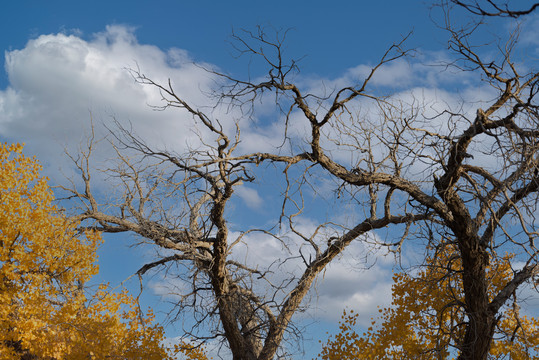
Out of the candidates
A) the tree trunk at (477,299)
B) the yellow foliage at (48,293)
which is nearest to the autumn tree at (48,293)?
the yellow foliage at (48,293)

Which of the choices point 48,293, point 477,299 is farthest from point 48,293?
point 477,299

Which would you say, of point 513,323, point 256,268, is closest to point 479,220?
point 256,268

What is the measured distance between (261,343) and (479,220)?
6091mm

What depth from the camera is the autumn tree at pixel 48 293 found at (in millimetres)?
12578

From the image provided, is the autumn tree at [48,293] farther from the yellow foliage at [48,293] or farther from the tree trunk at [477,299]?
the tree trunk at [477,299]

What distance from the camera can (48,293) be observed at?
43.0ft

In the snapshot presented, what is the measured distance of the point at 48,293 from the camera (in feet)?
43.0

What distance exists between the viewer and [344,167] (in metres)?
8.20

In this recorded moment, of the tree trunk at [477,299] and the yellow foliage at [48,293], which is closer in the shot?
the tree trunk at [477,299]

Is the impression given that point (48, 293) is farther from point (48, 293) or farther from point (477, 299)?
point (477, 299)

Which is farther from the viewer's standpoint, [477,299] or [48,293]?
[48,293]

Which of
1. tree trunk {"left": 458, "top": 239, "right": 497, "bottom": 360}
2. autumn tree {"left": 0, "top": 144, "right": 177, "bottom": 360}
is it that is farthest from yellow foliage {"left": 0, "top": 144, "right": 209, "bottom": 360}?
tree trunk {"left": 458, "top": 239, "right": 497, "bottom": 360}

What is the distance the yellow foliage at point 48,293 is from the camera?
41.3 ft

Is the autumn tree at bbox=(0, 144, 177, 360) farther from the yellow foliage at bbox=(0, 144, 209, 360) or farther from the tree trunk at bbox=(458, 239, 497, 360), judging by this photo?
the tree trunk at bbox=(458, 239, 497, 360)
